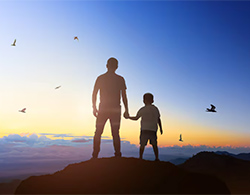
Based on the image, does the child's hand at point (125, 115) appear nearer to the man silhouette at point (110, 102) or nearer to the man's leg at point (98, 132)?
the man silhouette at point (110, 102)

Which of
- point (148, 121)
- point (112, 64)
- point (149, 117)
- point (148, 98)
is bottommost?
point (148, 121)

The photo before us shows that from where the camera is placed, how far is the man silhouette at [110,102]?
844cm

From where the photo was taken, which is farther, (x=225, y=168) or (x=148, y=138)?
(x=225, y=168)

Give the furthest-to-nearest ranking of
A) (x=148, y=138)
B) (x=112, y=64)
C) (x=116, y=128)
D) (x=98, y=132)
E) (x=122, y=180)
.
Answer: (x=148, y=138), (x=112, y=64), (x=116, y=128), (x=98, y=132), (x=122, y=180)

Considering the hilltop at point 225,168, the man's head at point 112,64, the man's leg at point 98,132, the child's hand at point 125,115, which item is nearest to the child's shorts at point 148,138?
the child's hand at point 125,115

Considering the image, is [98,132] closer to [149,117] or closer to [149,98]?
[149,117]

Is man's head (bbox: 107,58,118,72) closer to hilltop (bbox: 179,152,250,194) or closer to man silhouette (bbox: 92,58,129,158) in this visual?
man silhouette (bbox: 92,58,129,158)

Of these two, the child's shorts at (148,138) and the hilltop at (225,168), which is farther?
the hilltop at (225,168)

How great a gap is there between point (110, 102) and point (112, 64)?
148cm

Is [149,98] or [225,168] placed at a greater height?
[149,98]

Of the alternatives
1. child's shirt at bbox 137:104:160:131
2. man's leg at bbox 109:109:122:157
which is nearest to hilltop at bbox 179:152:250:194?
child's shirt at bbox 137:104:160:131

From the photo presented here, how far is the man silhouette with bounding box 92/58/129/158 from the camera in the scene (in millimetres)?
8438

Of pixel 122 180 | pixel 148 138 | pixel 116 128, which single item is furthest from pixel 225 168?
pixel 122 180

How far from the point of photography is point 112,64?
29.3 feet
